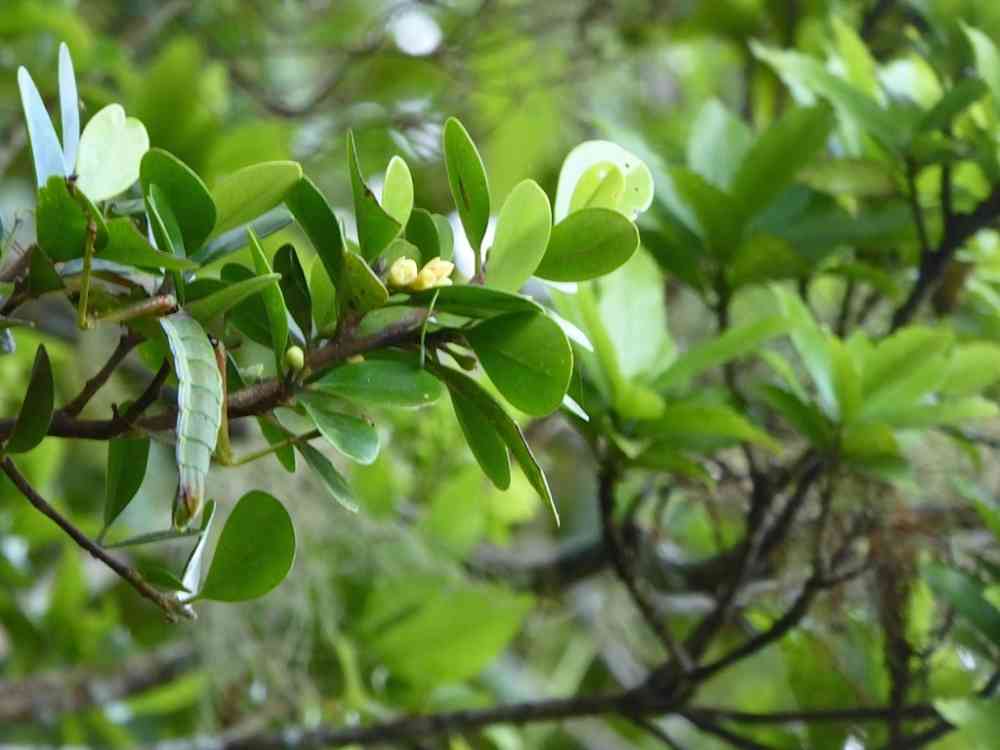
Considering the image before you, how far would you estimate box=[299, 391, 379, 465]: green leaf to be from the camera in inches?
12.9

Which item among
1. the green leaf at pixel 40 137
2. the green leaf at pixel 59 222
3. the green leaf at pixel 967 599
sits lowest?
the green leaf at pixel 967 599

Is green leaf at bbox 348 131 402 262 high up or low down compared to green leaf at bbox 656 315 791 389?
up

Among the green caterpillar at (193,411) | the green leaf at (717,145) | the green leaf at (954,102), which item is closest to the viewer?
the green caterpillar at (193,411)

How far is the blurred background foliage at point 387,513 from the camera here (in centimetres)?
90

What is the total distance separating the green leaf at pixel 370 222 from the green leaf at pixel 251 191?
0.02 meters

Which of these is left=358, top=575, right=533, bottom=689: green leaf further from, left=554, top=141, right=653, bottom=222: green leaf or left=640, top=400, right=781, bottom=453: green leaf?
left=554, top=141, right=653, bottom=222: green leaf

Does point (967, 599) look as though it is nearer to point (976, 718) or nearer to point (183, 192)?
point (976, 718)

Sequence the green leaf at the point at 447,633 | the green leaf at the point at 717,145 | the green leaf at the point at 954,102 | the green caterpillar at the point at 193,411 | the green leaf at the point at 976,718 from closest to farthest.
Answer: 1. the green caterpillar at the point at 193,411
2. the green leaf at the point at 976,718
3. the green leaf at the point at 954,102
4. the green leaf at the point at 717,145
5. the green leaf at the point at 447,633

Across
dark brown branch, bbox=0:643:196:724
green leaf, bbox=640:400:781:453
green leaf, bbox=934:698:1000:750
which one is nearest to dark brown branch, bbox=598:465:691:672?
green leaf, bbox=640:400:781:453

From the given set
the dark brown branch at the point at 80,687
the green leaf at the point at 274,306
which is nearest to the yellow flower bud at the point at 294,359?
the green leaf at the point at 274,306

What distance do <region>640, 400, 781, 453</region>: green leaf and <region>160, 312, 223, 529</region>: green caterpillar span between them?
307 mm

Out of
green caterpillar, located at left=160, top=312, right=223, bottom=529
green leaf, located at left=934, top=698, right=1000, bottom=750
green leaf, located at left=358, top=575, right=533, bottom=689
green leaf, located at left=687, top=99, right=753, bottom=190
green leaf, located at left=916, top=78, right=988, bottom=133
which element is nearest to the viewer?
green caterpillar, located at left=160, top=312, right=223, bottom=529

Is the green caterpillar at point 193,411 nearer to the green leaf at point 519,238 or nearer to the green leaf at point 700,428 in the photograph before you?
the green leaf at point 519,238

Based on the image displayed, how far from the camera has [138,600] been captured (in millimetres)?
1283
